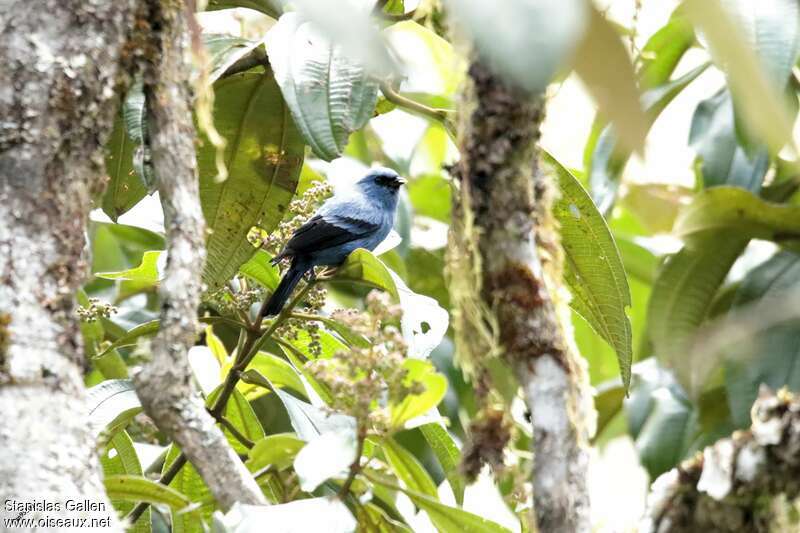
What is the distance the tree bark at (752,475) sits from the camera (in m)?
1.22

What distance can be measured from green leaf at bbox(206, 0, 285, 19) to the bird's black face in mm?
1780

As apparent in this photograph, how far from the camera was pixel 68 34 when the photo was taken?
130cm

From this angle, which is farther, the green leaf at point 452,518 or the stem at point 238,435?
the stem at point 238,435

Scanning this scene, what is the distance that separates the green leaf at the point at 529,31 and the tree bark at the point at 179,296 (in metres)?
0.83

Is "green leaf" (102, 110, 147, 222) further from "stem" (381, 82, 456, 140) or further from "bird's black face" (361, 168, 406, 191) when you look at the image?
"bird's black face" (361, 168, 406, 191)

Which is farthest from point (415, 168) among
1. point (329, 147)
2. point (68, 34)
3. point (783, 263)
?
point (68, 34)

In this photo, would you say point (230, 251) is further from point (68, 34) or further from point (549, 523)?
point (549, 523)

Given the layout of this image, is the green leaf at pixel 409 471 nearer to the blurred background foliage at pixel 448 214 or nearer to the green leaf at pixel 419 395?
the blurred background foliage at pixel 448 214

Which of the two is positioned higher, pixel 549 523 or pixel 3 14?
pixel 3 14

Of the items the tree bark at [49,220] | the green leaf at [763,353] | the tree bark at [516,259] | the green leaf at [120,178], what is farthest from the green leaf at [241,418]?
the green leaf at [763,353]

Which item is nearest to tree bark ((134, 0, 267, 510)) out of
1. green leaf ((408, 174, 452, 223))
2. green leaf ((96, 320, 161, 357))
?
green leaf ((96, 320, 161, 357))

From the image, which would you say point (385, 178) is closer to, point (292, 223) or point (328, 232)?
point (328, 232)

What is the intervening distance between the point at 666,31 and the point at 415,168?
164cm

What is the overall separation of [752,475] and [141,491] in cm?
96
